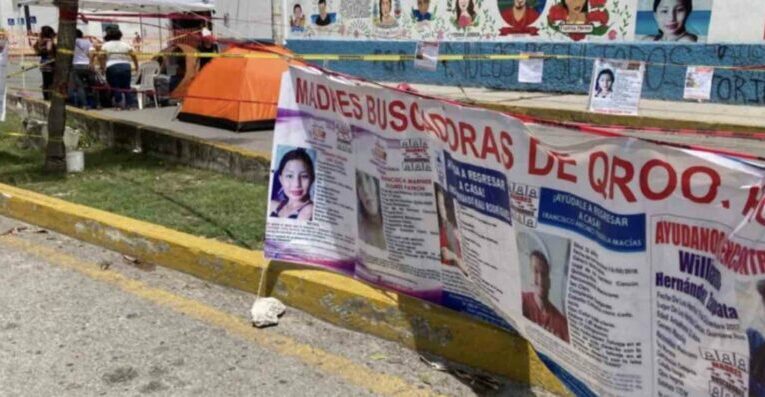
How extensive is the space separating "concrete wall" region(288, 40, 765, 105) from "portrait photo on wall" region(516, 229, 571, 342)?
441 inches

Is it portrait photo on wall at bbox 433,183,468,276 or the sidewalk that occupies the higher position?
portrait photo on wall at bbox 433,183,468,276

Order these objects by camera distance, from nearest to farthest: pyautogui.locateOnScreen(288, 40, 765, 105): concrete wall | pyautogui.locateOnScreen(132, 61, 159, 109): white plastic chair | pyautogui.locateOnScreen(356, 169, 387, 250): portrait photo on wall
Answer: pyautogui.locateOnScreen(356, 169, 387, 250): portrait photo on wall → pyautogui.locateOnScreen(288, 40, 765, 105): concrete wall → pyautogui.locateOnScreen(132, 61, 159, 109): white plastic chair

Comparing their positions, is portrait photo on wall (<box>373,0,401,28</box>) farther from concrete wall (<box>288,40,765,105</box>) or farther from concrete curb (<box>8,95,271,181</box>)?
concrete curb (<box>8,95,271,181</box>)

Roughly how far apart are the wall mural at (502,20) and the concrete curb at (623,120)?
2980mm

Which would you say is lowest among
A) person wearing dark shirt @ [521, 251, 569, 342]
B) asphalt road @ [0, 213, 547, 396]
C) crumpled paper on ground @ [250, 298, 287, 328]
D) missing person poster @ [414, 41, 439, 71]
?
asphalt road @ [0, 213, 547, 396]

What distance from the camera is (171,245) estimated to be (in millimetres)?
5074

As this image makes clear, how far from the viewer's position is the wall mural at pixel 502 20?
14172 mm

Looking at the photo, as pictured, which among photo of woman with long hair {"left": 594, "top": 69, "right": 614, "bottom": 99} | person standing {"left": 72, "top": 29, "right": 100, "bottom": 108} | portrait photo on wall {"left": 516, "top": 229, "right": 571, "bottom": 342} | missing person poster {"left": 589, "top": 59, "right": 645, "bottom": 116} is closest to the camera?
portrait photo on wall {"left": 516, "top": 229, "right": 571, "bottom": 342}

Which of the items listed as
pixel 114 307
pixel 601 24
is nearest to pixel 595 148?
pixel 114 307

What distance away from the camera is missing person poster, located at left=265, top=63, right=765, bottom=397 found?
220 centimetres

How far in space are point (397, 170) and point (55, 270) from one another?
2.84m

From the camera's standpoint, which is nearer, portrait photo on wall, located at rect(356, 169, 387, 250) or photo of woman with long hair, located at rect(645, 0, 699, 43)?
portrait photo on wall, located at rect(356, 169, 387, 250)

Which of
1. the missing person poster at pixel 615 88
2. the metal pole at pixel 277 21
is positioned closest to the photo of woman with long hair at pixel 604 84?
the missing person poster at pixel 615 88

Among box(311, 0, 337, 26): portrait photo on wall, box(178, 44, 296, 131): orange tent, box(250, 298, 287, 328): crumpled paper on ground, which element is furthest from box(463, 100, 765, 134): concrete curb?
box(311, 0, 337, 26): portrait photo on wall
